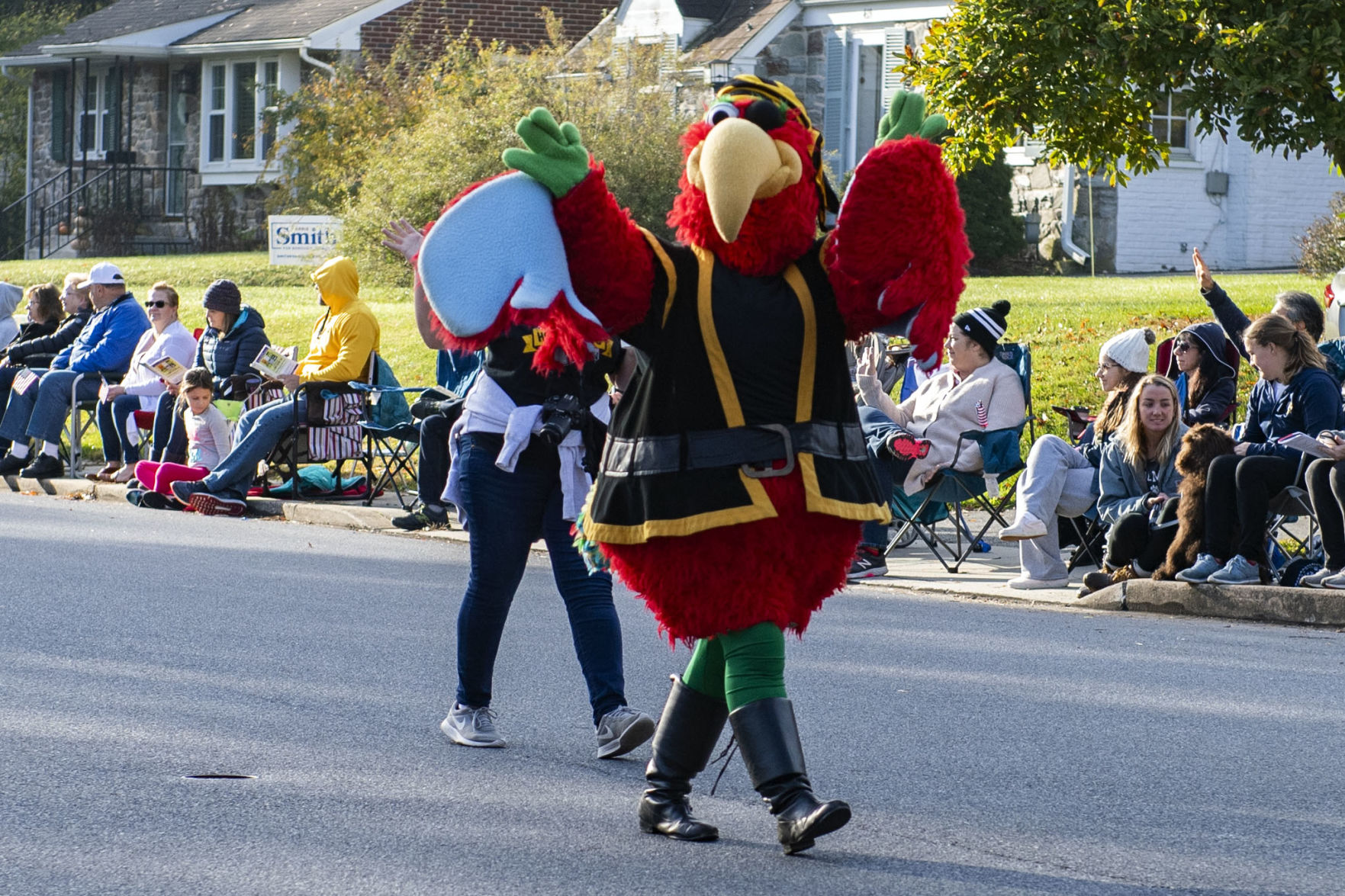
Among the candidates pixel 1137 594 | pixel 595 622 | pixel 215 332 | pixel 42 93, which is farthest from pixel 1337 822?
pixel 42 93

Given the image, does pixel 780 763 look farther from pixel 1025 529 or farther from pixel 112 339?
pixel 112 339

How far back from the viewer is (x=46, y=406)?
52.1 feet

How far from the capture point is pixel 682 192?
16.6ft

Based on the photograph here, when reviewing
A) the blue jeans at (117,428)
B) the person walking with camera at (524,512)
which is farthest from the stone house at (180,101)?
the person walking with camera at (524,512)

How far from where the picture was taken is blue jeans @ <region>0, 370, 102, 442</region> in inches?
624

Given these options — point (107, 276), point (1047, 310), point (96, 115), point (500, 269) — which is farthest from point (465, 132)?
point (500, 269)

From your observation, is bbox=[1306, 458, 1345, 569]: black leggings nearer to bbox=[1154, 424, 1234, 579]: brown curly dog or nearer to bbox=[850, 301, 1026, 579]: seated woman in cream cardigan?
bbox=[1154, 424, 1234, 579]: brown curly dog

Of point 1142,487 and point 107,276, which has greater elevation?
point 107,276

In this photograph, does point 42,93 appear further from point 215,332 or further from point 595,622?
point 595,622

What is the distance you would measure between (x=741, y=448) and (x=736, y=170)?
2.28ft

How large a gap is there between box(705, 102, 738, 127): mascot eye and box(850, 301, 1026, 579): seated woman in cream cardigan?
5729 mm

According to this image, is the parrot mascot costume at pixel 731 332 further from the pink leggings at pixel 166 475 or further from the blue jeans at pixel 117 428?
the blue jeans at pixel 117 428

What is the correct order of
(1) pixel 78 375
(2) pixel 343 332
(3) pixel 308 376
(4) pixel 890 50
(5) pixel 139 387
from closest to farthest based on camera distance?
(2) pixel 343 332, (3) pixel 308 376, (5) pixel 139 387, (1) pixel 78 375, (4) pixel 890 50

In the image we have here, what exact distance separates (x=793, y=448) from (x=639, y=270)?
594mm
